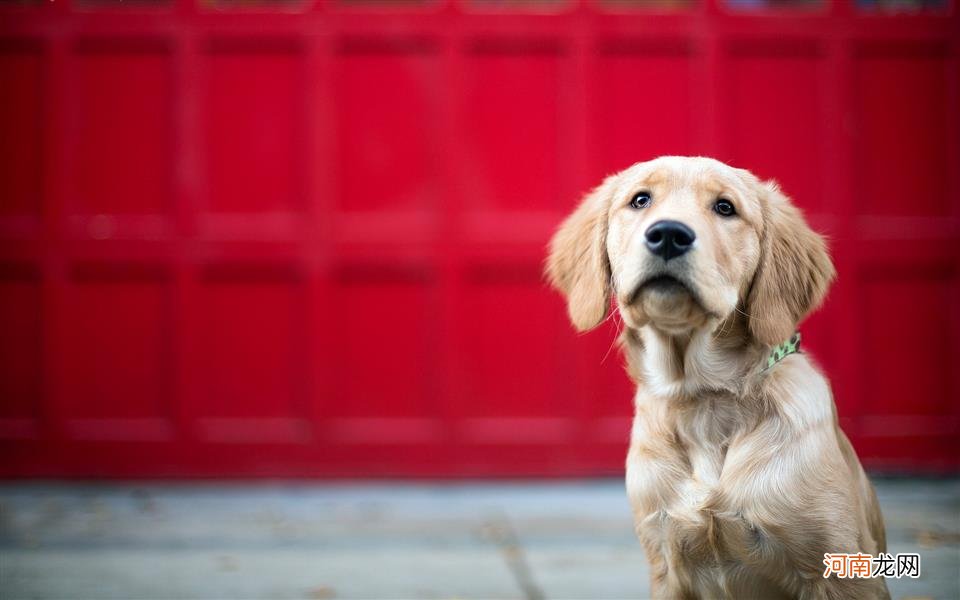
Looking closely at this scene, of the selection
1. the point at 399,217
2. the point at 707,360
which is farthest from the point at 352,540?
the point at 707,360

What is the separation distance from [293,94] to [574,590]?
125 inches

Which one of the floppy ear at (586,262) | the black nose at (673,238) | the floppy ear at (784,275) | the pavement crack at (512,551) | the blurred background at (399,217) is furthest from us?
the blurred background at (399,217)

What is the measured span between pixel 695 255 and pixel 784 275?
393mm

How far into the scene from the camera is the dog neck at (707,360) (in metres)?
2.42

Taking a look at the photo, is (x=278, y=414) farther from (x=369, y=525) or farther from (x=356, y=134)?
(x=356, y=134)

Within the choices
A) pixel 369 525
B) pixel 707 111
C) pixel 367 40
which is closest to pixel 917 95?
pixel 707 111

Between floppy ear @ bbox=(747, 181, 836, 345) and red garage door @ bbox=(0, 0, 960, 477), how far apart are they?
259cm

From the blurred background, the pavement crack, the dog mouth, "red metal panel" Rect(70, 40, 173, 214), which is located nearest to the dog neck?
the dog mouth

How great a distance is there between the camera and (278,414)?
201 inches

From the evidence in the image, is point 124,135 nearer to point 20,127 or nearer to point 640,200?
point 20,127

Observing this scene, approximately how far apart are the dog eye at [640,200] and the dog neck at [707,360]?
1.12ft

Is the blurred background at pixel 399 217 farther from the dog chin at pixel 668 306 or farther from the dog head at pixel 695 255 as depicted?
the dog chin at pixel 668 306

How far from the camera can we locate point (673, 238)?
222cm

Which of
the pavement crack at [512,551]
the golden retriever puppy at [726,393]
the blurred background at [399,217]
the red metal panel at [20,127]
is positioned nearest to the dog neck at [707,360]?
the golden retriever puppy at [726,393]
